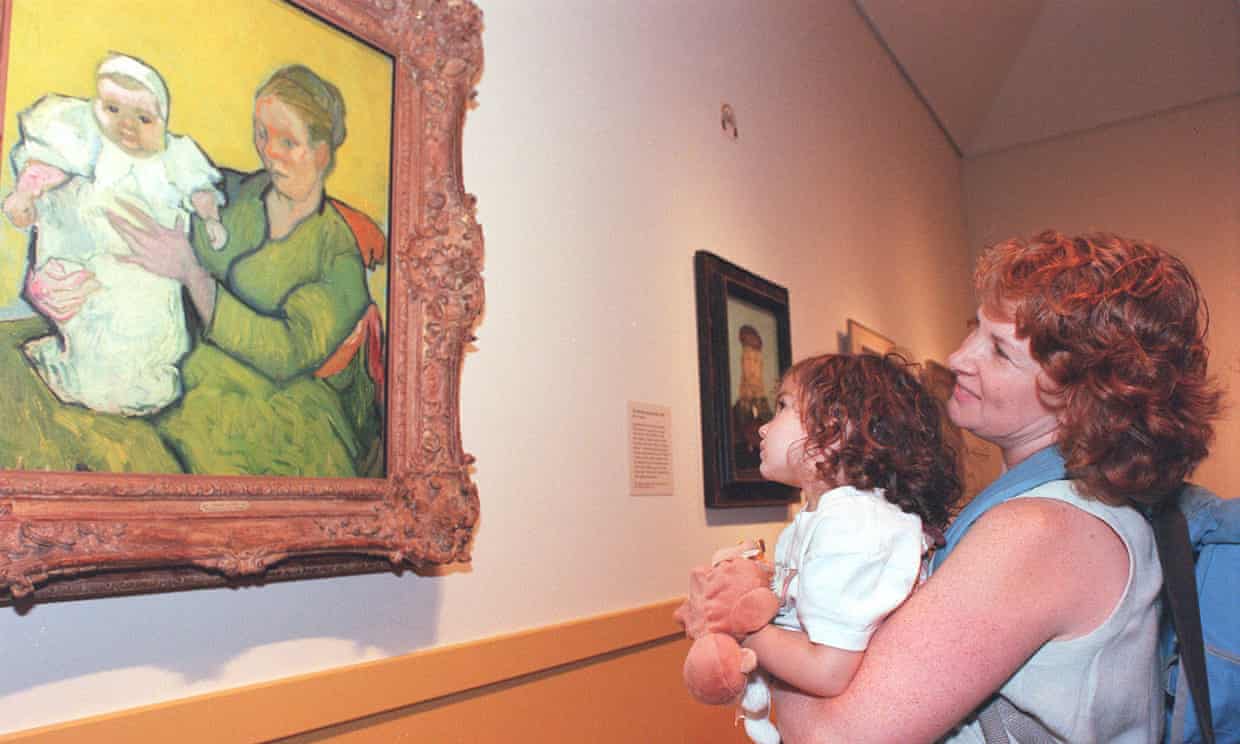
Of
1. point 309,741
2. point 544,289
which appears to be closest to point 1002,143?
point 544,289

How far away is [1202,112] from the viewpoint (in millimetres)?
7598

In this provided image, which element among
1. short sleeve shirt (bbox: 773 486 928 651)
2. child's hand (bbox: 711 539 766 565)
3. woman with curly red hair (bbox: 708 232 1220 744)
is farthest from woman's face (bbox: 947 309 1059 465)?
child's hand (bbox: 711 539 766 565)

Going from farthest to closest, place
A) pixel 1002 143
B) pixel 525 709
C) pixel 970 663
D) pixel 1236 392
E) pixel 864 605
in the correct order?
pixel 1002 143 < pixel 1236 392 < pixel 525 709 < pixel 864 605 < pixel 970 663

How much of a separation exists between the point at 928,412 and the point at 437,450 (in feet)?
3.45

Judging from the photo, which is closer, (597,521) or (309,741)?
(309,741)

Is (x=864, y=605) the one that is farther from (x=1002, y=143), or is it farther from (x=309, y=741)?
(x=1002, y=143)

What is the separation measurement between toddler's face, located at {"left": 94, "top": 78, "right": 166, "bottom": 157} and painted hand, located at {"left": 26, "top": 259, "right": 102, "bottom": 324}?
0.23 metres

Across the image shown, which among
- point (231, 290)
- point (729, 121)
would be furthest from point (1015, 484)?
point (729, 121)

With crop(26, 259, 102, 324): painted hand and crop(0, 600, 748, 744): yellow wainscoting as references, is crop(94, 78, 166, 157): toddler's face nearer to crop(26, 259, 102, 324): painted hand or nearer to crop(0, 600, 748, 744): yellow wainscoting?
crop(26, 259, 102, 324): painted hand

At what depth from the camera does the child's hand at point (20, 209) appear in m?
1.38

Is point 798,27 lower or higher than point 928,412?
higher

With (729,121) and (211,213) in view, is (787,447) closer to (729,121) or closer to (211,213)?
(211,213)

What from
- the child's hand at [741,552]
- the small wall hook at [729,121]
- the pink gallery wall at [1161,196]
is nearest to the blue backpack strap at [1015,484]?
the child's hand at [741,552]

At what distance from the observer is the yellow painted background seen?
1.42 m
